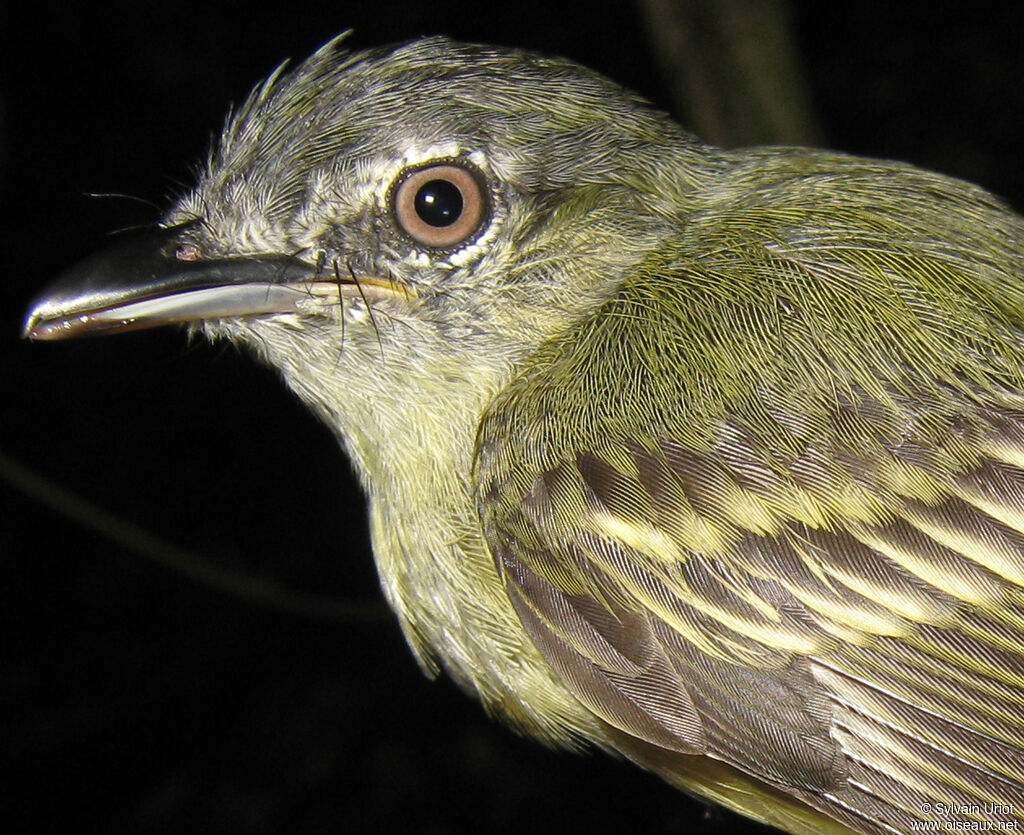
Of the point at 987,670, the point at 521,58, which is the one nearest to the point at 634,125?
the point at 521,58

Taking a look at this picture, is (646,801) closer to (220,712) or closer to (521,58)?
(220,712)


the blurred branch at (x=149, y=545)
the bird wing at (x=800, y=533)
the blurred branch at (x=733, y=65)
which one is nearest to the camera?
the bird wing at (x=800, y=533)

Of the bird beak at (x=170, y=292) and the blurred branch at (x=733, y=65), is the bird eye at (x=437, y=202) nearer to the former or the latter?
the bird beak at (x=170, y=292)

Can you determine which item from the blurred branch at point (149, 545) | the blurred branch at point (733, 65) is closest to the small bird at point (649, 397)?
the blurred branch at point (149, 545)

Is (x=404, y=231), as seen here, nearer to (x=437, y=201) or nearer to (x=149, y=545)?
(x=437, y=201)

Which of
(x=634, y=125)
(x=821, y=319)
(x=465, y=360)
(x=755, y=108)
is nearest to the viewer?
(x=821, y=319)

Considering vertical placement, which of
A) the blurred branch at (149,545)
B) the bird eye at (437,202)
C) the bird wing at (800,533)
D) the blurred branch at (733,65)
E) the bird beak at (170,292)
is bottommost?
the blurred branch at (149,545)
